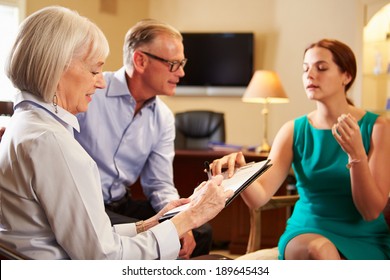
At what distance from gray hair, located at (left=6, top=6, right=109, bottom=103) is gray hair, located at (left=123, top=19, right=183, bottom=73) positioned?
3.15 ft

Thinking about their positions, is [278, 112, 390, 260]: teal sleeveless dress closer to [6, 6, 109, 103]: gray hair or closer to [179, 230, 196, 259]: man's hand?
[179, 230, 196, 259]: man's hand

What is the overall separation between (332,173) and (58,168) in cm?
101

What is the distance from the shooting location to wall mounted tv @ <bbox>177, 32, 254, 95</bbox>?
578 centimetres

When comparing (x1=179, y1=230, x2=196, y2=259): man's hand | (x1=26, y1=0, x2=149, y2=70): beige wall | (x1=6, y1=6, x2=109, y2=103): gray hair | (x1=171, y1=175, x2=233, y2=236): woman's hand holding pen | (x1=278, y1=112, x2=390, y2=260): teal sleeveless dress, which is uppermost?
(x1=26, y1=0, x2=149, y2=70): beige wall

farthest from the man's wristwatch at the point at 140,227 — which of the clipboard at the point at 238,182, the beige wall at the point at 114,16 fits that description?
the beige wall at the point at 114,16

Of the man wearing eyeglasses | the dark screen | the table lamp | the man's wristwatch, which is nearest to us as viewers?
the man's wristwatch

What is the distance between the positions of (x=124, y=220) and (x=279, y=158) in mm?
553

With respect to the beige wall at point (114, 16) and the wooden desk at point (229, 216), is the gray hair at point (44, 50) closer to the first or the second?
the wooden desk at point (229, 216)

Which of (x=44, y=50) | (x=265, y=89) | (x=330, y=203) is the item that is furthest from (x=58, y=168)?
(x=265, y=89)

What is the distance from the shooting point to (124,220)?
180cm

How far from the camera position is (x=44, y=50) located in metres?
1.06

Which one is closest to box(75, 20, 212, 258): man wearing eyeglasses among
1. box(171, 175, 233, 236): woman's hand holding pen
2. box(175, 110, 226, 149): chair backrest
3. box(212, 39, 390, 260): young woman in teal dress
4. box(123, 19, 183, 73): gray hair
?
box(123, 19, 183, 73): gray hair

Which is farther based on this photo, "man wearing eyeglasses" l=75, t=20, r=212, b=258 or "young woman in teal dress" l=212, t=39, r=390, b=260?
"man wearing eyeglasses" l=75, t=20, r=212, b=258
